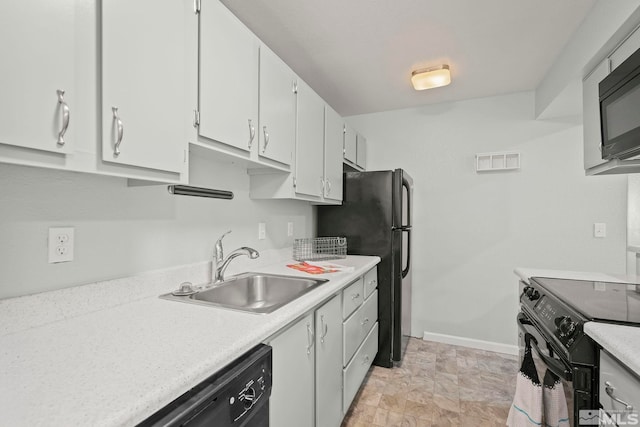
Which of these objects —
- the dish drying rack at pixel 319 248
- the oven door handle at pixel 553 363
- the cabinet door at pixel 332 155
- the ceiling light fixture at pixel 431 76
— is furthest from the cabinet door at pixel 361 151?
the oven door handle at pixel 553 363

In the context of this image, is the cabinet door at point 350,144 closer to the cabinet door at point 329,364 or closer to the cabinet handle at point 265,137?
the cabinet handle at point 265,137

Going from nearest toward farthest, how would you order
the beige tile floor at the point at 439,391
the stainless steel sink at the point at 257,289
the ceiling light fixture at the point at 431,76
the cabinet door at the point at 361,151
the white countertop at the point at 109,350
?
the white countertop at the point at 109,350 < the stainless steel sink at the point at 257,289 < the beige tile floor at the point at 439,391 < the ceiling light fixture at the point at 431,76 < the cabinet door at the point at 361,151

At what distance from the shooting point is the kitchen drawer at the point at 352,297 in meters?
1.74

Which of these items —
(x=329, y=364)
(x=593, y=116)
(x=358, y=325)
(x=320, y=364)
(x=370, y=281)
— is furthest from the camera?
(x=370, y=281)

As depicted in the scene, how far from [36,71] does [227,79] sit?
28.0 inches

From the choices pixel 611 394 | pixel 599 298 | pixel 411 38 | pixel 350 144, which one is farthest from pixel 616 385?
pixel 350 144

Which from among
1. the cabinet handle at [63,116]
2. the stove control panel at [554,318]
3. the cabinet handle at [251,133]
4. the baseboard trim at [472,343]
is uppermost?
the cabinet handle at [251,133]

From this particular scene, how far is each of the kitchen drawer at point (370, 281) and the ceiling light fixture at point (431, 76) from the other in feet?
5.05

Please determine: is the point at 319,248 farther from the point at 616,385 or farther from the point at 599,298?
the point at 616,385

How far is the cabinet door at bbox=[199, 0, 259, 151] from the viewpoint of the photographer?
1219 millimetres

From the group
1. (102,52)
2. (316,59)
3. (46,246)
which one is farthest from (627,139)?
(46,246)

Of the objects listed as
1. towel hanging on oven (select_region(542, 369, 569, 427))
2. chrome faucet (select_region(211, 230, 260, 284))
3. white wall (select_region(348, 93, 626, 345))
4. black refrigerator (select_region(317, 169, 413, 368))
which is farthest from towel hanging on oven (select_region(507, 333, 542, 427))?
white wall (select_region(348, 93, 626, 345))

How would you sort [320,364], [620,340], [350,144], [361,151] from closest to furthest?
[620,340] → [320,364] → [350,144] → [361,151]

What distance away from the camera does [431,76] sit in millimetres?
2400
